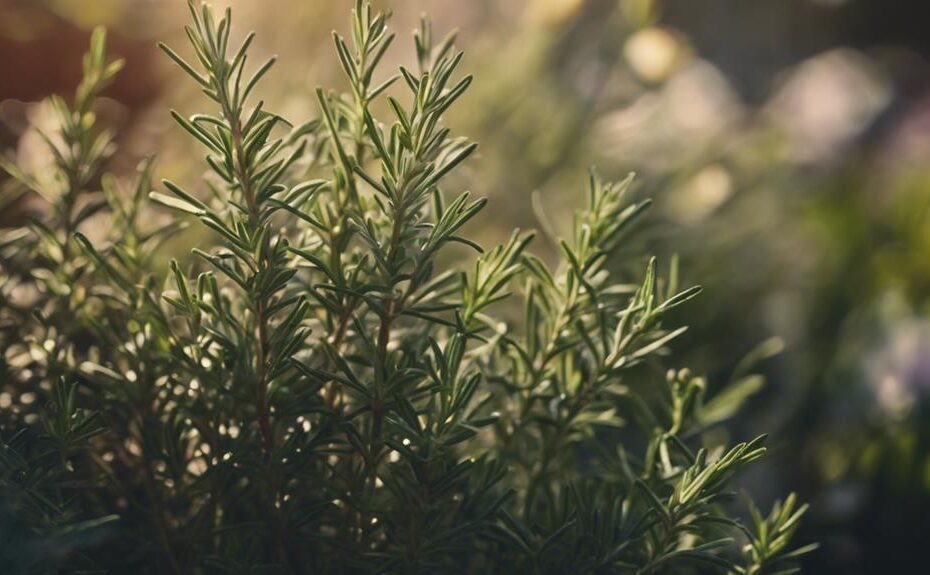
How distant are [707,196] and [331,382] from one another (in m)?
0.31

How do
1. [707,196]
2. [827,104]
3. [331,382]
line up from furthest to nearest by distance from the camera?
[827,104]
[707,196]
[331,382]

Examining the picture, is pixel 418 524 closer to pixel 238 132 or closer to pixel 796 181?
pixel 238 132

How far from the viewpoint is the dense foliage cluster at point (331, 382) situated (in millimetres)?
188

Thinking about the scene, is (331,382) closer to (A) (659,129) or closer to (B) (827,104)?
(A) (659,129)

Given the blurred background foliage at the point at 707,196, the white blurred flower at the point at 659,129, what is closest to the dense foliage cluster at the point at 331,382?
the blurred background foliage at the point at 707,196

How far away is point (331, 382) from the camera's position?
22 cm

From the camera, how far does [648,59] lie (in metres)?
0.46

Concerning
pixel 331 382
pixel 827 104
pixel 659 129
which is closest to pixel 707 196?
pixel 659 129

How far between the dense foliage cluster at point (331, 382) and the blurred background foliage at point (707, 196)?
1.6 inches

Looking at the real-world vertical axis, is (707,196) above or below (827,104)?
below

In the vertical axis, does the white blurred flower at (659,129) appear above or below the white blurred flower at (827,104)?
below

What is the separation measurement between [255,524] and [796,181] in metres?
0.54

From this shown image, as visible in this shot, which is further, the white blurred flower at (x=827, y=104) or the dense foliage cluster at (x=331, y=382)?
the white blurred flower at (x=827, y=104)

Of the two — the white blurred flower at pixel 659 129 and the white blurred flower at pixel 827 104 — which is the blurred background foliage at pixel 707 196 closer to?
the white blurred flower at pixel 659 129
